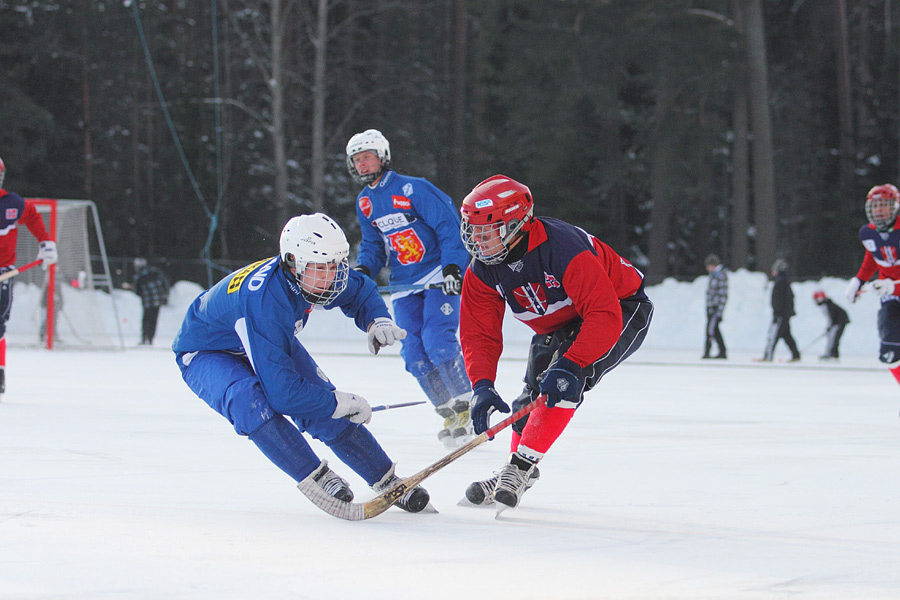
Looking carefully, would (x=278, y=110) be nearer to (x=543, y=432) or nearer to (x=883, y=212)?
(x=883, y=212)

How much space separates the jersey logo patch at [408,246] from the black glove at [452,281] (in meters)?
0.37

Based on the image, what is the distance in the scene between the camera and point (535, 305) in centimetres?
402

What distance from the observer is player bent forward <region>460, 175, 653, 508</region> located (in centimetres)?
376

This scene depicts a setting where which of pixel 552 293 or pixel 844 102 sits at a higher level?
pixel 844 102

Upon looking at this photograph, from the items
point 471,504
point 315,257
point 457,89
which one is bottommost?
point 471,504

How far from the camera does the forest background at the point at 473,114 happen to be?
23422 millimetres

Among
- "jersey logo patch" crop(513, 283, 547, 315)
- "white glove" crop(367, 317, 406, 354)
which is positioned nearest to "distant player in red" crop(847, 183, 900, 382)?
"jersey logo patch" crop(513, 283, 547, 315)

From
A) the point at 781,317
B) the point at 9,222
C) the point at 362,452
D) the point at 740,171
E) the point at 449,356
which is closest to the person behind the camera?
the point at 362,452

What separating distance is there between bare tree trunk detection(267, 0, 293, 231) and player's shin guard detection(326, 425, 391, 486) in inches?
778

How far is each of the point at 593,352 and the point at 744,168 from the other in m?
24.9

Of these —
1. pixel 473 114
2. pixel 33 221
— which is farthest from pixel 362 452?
pixel 473 114

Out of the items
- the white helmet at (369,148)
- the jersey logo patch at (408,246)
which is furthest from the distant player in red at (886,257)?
the white helmet at (369,148)

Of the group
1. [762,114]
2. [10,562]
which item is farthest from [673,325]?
[10,562]

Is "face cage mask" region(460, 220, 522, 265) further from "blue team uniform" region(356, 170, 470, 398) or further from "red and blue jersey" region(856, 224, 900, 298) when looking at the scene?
"red and blue jersey" region(856, 224, 900, 298)
